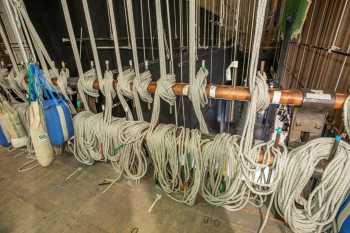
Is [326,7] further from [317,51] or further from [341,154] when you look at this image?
[341,154]

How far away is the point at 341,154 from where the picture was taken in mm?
845

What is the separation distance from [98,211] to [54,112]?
772 millimetres

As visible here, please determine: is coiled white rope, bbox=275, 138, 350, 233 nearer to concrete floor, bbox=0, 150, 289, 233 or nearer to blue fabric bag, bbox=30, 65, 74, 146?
concrete floor, bbox=0, 150, 289, 233

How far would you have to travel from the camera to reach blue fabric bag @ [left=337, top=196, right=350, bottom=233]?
82cm

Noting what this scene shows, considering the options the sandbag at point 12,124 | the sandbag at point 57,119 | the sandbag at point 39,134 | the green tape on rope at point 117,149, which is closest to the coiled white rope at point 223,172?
the green tape on rope at point 117,149

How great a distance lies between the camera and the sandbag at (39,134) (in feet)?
4.27

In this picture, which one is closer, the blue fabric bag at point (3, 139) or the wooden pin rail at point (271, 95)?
the wooden pin rail at point (271, 95)

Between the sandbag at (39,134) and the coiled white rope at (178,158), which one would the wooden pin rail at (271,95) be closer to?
the coiled white rope at (178,158)

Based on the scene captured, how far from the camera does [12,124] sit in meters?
1.55

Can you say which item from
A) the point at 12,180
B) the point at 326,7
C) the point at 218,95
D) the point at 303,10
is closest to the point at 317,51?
the point at 326,7

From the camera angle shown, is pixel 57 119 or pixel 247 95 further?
pixel 57 119

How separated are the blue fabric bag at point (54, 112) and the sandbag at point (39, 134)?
3 cm

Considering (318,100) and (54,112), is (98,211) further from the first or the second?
(318,100)

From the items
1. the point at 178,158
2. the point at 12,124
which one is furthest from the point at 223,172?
the point at 12,124
